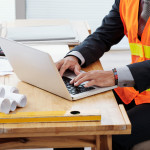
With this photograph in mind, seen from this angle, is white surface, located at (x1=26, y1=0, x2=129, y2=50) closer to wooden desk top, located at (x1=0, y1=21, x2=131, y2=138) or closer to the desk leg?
wooden desk top, located at (x1=0, y1=21, x2=131, y2=138)

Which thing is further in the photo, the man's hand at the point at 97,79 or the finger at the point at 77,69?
the finger at the point at 77,69

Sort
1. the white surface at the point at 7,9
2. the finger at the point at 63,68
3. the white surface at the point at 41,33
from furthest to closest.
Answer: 1. the white surface at the point at 7,9
2. the white surface at the point at 41,33
3. the finger at the point at 63,68

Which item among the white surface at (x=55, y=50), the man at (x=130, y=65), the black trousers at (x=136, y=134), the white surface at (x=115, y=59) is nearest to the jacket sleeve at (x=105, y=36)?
the man at (x=130, y=65)

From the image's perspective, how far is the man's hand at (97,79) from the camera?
1.37m

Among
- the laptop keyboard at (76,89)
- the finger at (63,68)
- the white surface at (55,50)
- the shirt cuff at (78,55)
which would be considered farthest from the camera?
the white surface at (55,50)

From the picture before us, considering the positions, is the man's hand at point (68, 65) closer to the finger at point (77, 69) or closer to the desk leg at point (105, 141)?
the finger at point (77, 69)

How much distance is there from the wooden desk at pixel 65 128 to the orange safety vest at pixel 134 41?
341 mm

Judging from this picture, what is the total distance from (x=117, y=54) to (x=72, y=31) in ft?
6.47

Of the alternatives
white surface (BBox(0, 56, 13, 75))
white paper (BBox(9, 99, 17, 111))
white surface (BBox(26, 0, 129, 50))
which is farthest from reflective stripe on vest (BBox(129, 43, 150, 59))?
white surface (BBox(26, 0, 129, 50))

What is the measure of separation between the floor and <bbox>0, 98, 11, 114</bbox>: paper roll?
262 cm

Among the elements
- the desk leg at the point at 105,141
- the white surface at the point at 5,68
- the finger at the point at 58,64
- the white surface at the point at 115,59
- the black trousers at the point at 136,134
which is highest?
the finger at the point at 58,64

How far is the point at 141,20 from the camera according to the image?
164cm

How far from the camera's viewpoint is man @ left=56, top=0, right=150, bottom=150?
1.41m

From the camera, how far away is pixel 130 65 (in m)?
1.45
